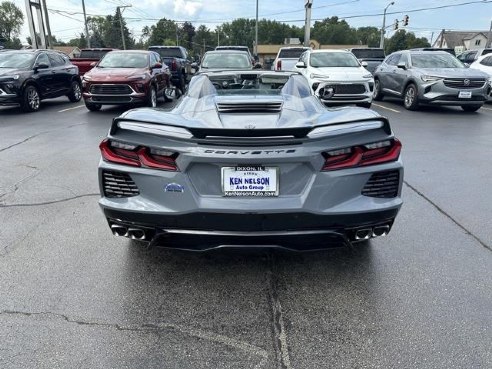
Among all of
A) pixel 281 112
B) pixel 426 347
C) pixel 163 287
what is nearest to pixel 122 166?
pixel 163 287

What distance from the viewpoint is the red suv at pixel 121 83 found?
34.3ft

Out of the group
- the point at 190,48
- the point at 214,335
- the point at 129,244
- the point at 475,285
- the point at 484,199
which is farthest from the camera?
the point at 190,48

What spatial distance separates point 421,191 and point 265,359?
139 inches

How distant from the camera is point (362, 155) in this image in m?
2.60

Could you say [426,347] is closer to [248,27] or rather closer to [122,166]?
[122,166]

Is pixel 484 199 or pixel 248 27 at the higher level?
pixel 248 27

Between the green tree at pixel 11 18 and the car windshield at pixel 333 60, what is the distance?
103m

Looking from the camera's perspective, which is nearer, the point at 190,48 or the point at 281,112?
the point at 281,112

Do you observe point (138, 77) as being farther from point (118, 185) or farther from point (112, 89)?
point (118, 185)

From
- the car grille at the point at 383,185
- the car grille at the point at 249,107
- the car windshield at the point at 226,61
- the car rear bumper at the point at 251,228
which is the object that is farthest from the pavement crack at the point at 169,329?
the car windshield at the point at 226,61

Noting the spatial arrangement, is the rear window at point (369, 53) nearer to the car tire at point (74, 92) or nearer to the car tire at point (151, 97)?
the car tire at point (151, 97)

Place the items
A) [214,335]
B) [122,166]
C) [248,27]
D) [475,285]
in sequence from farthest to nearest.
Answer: [248,27]
[475,285]
[122,166]
[214,335]

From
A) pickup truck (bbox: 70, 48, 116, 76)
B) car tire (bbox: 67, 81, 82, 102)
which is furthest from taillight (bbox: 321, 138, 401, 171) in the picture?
pickup truck (bbox: 70, 48, 116, 76)

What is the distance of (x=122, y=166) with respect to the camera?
265cm
